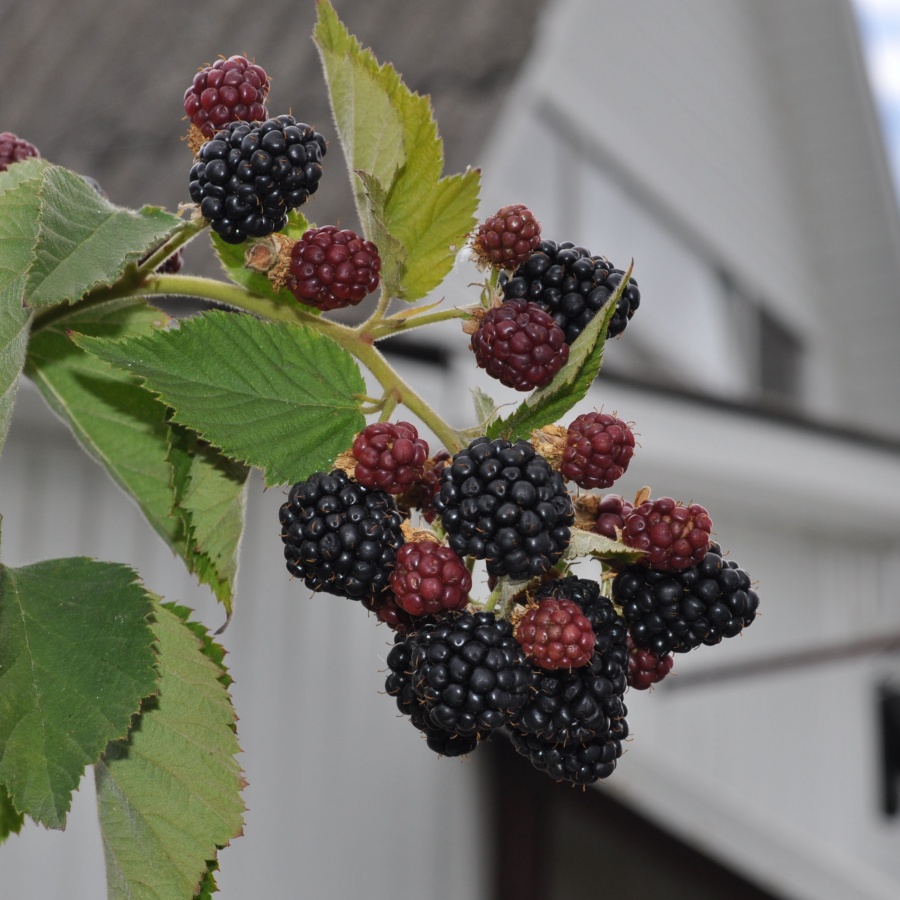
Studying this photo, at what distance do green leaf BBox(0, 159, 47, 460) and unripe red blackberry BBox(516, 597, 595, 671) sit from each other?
19 cm

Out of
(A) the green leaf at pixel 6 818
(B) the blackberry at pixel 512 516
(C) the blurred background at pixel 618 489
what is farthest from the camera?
(C) the blurred background at pixel 618 489

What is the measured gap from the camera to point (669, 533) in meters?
0.43

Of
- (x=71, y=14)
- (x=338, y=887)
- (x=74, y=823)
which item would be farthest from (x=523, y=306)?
(x=338, y=887)

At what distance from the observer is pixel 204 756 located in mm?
475

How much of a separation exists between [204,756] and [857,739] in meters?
5.34

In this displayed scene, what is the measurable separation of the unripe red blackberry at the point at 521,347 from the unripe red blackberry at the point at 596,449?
0.03 meters

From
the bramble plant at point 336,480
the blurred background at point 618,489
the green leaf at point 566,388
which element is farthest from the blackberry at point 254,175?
the blurred background at point 618,489

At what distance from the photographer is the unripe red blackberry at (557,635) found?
400 mm

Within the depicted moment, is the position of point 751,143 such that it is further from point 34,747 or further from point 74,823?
point 34,747

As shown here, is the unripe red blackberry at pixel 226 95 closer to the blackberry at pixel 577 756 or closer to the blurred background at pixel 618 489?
the blackberry at pixel 577 756

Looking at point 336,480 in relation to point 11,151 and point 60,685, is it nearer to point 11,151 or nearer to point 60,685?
point 60,685

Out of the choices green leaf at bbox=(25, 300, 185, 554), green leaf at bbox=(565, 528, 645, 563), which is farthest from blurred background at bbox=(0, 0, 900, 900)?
green leaf at bbox=(565, 528, 645, 563)

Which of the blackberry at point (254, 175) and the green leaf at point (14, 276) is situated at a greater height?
the blackberry at point (254, 175)

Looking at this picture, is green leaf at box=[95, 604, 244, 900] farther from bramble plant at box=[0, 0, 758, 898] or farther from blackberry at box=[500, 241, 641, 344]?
blackberry at box=[500, 241, 641, 344]
